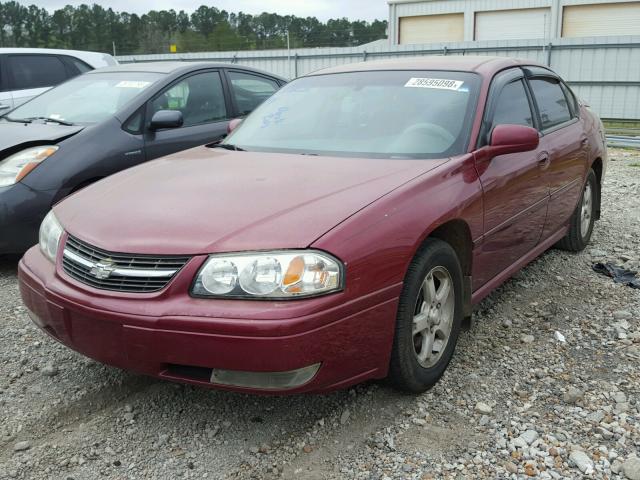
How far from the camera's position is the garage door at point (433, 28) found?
29.9 metres

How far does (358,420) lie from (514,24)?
28317mm

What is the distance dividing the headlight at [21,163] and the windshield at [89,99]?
58 cm

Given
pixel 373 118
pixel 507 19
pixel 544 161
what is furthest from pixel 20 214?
pixel 507 19

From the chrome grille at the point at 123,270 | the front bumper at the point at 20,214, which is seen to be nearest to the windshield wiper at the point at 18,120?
the front bumper at the point at 20,214

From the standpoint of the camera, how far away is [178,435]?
2.75 metres

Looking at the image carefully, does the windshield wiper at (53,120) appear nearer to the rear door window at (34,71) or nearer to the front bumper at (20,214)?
the front bumper at (20,214)

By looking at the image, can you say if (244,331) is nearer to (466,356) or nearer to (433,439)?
(433,439)

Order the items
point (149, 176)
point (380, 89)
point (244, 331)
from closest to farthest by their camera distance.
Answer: point (244, 331)
point (149, 176)
point (380, 89)

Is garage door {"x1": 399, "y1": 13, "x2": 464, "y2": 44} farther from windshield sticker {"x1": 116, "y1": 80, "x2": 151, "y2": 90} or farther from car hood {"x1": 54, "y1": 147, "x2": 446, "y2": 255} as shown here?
car hood {"x1": 54, "y1": 147, "x2": 446, "y2": 255}

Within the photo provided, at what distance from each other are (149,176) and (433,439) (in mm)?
1855

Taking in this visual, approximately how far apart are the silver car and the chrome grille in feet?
19.3

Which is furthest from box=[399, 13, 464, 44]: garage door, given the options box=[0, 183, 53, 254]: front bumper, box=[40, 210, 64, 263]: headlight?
box=[40, 210, 64, 263]: headlight

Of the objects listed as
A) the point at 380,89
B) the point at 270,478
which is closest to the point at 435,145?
the point at 380,89

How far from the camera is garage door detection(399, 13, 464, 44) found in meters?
29.9
